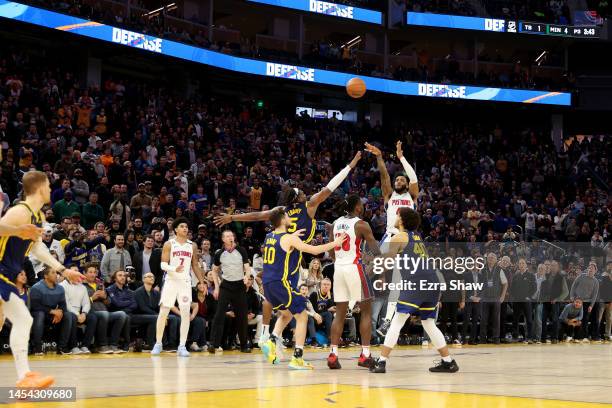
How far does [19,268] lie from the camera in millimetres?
8359

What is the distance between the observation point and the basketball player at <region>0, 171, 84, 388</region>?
8.03 metres

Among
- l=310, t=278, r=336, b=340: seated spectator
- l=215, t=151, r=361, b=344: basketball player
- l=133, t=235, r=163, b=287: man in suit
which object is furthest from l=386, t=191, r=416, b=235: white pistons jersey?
l=133, t=235, r=163, b=287: man in suit

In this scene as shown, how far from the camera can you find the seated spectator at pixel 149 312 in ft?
53.5

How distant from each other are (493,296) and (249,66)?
729 inches

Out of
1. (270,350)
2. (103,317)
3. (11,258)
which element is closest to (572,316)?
(270,350)

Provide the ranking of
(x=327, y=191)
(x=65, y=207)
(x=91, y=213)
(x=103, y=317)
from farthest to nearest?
(x=91, y=213)
(x=65, y=207)
(x=103, y=317)
(x=327, y=191)

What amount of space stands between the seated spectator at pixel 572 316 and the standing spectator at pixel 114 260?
40.1 ft

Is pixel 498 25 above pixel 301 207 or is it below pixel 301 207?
above

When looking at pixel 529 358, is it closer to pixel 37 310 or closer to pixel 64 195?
pixel 37 310

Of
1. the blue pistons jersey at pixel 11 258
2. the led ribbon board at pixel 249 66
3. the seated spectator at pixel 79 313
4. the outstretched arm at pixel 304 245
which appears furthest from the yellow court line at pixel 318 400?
the led ribbon board at pixel 249 66

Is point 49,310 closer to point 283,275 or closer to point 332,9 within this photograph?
point 283,275

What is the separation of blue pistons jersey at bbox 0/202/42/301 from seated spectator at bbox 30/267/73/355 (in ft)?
21.6

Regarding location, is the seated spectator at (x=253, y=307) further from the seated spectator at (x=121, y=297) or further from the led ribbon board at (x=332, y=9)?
the led ribbon board at (x=332, y=9)

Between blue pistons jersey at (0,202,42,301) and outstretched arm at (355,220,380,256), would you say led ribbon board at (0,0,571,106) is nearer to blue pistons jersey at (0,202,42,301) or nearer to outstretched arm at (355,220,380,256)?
outstretched arm at (355,220,380,256)
